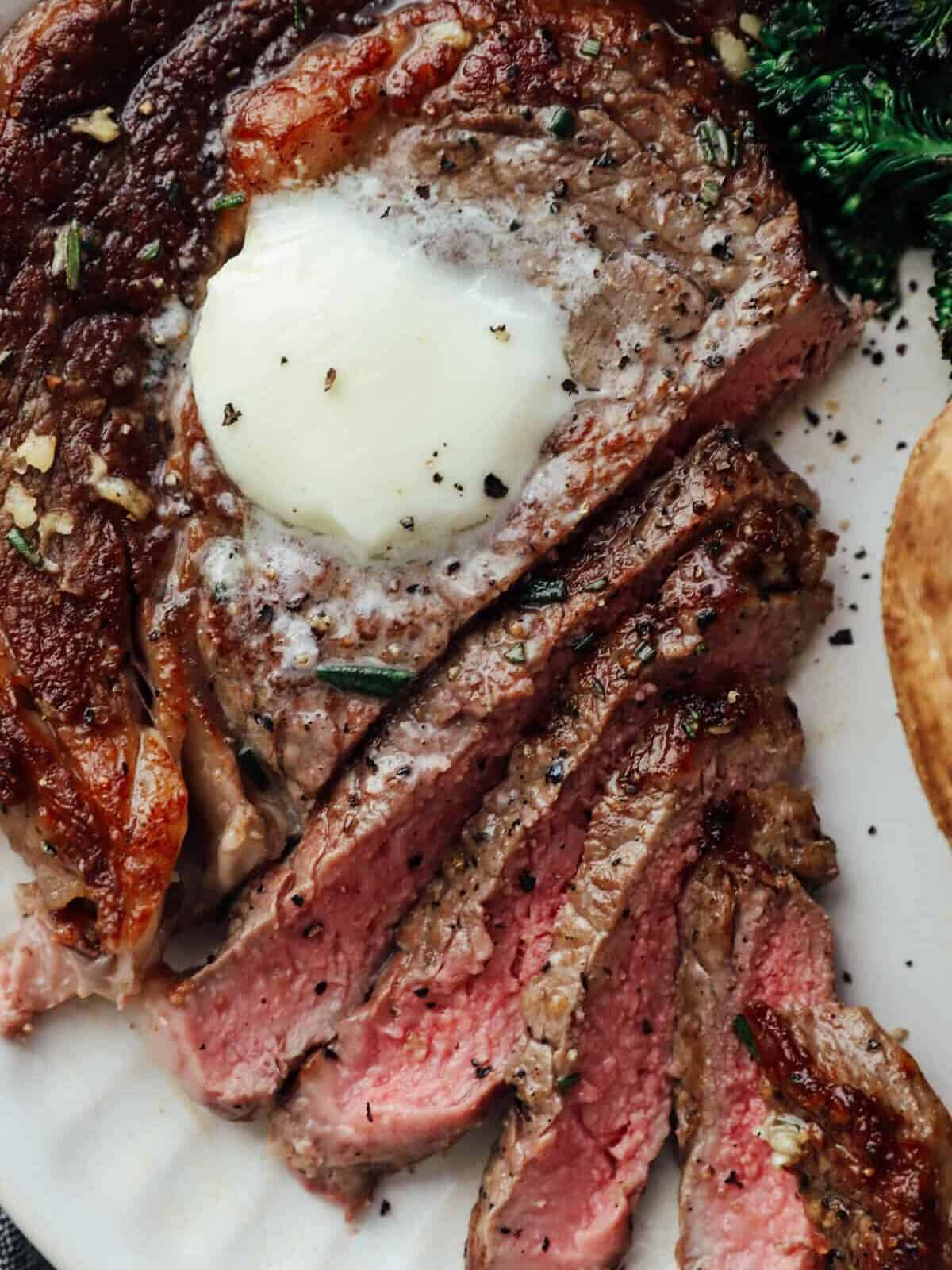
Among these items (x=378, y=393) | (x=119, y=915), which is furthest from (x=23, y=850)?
(x=378, y=393)

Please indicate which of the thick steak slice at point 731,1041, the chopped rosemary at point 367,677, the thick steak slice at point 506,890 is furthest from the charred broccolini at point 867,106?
the chopped rosemary at point 367,677

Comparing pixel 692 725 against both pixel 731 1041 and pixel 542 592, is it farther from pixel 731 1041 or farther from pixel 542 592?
pixel 731 1041

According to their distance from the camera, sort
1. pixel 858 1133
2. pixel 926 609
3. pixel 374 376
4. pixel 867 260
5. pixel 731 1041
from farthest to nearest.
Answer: pixel 867 260
pixel 731 1041
pixel 374 376
pixel 858 1133
pixel 926 609

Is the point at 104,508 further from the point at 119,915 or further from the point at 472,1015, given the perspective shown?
the point at 472,1015

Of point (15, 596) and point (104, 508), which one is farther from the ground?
point (104, 508)

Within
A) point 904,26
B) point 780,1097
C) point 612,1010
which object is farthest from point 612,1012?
point 904,26

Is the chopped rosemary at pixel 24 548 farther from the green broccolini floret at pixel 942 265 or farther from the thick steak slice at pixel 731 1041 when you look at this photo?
the green broccolini floret at pixel 942 265
